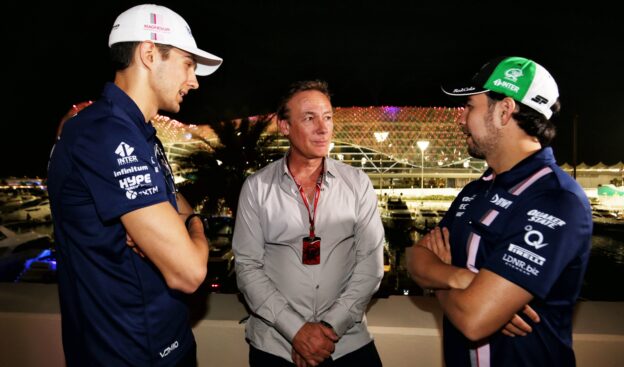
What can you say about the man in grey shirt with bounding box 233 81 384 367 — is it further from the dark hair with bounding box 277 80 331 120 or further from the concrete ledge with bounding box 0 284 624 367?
the concrete ledge with bounding box 0 284 624 367

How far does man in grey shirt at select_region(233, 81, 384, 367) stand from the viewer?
1878mm

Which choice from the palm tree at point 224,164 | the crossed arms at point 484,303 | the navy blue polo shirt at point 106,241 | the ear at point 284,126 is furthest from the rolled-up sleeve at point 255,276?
the palm tree at point 224,164

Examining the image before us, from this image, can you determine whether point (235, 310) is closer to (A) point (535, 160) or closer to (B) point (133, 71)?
(B) point (133, 71)

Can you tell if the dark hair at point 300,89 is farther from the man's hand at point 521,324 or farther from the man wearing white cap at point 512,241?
the man's hand at point 521,324

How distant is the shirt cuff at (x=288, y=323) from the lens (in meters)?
1.83

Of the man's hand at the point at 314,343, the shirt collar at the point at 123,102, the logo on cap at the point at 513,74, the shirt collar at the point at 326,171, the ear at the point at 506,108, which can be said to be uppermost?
the logo on cap at the point at 513,74

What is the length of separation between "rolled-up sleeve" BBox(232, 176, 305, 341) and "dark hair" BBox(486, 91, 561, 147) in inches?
53.1

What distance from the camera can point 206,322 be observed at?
7.35 feet

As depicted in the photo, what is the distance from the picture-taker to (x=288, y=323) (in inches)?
72.5

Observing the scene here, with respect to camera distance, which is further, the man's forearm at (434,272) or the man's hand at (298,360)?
the man's hand at (298,360)

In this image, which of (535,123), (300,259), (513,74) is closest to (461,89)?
(513,74)

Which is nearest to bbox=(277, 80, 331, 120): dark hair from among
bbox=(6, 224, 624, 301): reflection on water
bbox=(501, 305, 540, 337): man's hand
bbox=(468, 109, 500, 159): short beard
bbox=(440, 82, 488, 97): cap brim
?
bbox=(440, 82, 488, 97): cap brim

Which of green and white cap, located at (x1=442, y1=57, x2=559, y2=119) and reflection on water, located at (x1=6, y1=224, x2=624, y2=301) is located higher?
green and white cap, located at (x1=442, y1=57, x2=559, y2=119)

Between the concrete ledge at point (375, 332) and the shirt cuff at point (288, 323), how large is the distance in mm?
475
